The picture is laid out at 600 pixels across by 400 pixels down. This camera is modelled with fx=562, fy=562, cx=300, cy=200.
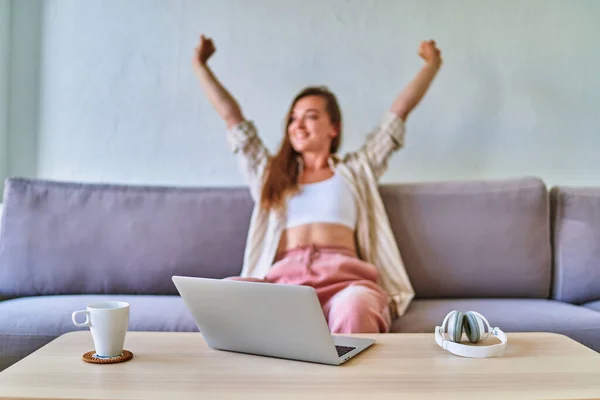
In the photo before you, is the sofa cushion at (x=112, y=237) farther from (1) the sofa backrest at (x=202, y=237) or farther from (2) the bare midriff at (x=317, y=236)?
(2) the bare midriff at (x=317, y=236)

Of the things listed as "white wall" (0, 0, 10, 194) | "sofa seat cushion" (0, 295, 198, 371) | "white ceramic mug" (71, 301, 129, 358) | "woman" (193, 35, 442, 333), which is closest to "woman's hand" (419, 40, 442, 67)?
"woman" (193, 35, 442, 333)

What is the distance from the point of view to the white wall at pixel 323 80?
2.25 metres

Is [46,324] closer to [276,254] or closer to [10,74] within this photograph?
[276,254]

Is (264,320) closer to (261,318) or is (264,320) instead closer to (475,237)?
(261,318)

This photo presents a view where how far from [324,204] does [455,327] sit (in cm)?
89

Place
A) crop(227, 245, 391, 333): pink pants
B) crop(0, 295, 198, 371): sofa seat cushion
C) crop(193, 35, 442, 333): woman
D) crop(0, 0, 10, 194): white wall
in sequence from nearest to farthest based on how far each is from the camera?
crop(227, 245, 391, 333): pink pants < crop(0, 295, 198, 371): sofa seat cushion < crop(193, 35, 442, 333): woman < crop(0, 0, 10, 194): white wall

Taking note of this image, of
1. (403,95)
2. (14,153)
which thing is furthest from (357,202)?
(14,153)

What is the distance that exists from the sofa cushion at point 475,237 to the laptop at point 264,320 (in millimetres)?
946

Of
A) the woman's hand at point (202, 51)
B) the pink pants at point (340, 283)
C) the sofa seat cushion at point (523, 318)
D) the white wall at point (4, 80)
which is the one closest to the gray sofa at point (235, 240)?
the sofa seat cushion at point (523, 318)

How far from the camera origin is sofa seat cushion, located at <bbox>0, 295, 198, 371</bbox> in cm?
145

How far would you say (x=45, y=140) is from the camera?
228 centimetres

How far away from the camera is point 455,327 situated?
3.22 feet

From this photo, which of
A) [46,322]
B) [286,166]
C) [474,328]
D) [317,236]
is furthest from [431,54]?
[46,322]

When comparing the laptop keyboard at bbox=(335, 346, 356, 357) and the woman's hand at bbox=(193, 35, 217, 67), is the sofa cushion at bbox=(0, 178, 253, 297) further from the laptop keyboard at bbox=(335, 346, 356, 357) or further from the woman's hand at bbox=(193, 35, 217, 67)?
the laptop keyboard at bbox=(335, 346, 356, 357)
